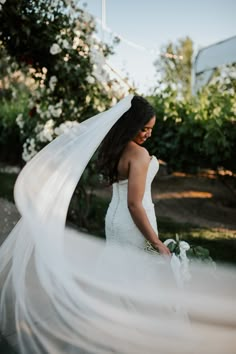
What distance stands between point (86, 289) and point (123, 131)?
3.30 feet

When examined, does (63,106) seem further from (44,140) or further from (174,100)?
(174,100)

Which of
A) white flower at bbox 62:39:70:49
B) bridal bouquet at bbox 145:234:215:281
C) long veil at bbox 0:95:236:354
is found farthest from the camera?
white flower at bbox 62:39:70:49

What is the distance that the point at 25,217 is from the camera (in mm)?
2555

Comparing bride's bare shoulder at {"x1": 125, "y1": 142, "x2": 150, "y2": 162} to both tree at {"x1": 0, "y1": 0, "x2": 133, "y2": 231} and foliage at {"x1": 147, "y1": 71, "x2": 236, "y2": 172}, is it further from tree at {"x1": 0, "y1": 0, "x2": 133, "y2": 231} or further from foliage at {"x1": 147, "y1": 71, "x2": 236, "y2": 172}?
foliage at {"x1": 147, "y1": 71, "x2": 236, "y2": 172}

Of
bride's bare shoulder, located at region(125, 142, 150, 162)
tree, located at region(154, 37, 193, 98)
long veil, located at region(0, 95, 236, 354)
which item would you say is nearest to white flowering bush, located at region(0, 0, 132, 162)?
long veil, located at region(0, 95, 236, 354)

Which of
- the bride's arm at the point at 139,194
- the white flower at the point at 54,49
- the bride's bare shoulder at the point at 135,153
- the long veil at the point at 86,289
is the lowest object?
the long veil at the point at 86,289

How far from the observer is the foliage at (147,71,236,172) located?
6449mm

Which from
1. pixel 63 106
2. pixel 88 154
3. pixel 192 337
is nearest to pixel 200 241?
pixel 63 106

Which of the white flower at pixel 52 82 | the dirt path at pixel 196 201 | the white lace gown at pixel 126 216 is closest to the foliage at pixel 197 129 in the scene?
the dirt path at pixel 196 201

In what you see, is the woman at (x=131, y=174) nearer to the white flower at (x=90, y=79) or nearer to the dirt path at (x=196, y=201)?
the white flower at (x=90, y=79)

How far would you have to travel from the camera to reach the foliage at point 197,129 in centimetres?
645

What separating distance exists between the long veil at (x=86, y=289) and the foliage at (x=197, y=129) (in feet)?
12.6

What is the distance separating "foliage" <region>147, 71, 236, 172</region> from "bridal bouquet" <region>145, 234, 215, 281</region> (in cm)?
371

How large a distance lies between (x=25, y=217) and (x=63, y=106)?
11.6ft
